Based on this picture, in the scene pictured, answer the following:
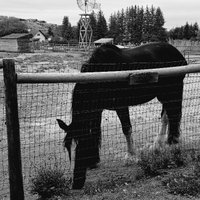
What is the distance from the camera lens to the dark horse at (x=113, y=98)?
4.17 m

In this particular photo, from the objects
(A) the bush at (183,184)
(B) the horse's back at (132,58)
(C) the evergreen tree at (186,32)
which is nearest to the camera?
(A) the bush at (183,184)

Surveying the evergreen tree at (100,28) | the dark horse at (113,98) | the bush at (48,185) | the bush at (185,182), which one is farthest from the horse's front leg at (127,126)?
the evergreen tree at (100,28)

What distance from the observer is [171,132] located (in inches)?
231

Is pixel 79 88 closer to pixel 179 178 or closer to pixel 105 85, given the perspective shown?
pixel 105 85

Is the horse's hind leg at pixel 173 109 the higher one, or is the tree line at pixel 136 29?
the tree line at pixel 136 29

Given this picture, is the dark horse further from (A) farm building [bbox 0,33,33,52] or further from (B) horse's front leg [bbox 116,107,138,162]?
(A) farm building [bbox 0,33,33,52]

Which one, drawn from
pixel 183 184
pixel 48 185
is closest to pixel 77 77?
pixel 48 185

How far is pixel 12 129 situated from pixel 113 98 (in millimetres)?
1824

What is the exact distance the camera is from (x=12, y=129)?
11.1 feet

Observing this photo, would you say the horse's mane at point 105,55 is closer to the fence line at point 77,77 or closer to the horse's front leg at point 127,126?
the horse's front leg at point 127,126

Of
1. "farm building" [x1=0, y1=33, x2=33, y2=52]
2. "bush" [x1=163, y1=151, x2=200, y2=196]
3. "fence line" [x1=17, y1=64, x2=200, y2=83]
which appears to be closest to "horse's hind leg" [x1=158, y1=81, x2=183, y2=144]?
"bush" [x1=163, y1=151, x2=200, y2=196]

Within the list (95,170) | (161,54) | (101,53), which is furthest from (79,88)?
(161,54)

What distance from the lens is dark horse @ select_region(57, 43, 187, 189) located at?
4172 millimetres

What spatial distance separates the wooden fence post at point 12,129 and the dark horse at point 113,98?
65cm
